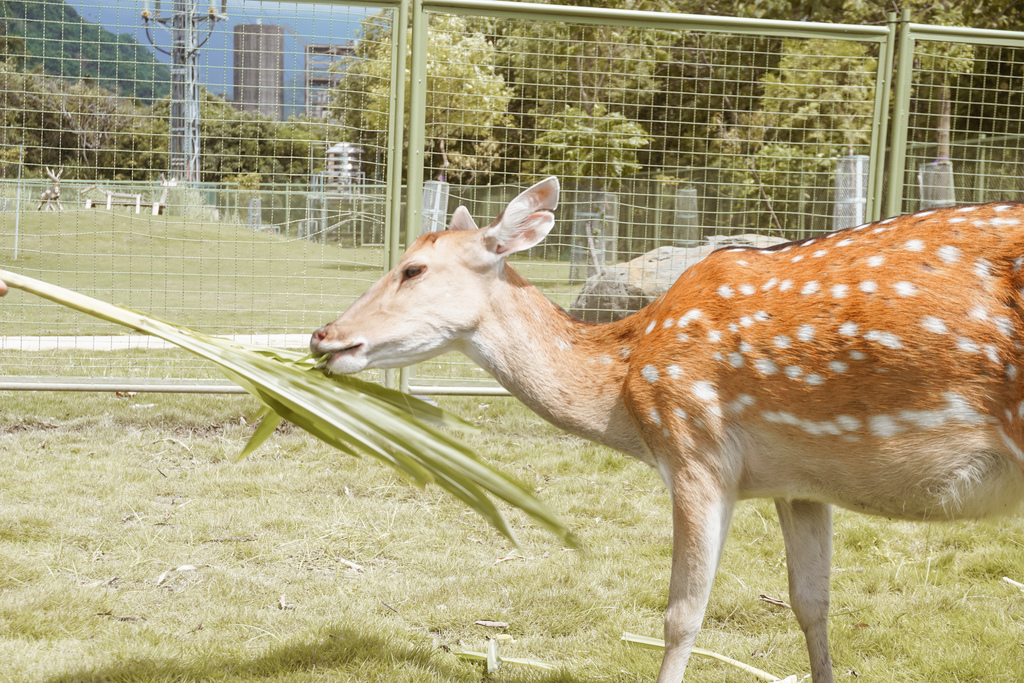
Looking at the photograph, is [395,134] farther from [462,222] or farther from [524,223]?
[524,223]

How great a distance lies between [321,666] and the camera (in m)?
3.39

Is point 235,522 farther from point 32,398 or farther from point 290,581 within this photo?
point 32,398

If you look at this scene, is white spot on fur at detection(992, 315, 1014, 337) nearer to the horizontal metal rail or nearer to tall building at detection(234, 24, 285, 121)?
the horizontal metal rail

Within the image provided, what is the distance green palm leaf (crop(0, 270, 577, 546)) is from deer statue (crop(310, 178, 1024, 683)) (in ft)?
1.58

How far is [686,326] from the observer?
9.70 feet

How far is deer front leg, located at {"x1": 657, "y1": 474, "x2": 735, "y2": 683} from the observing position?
2.82 metres

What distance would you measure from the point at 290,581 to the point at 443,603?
0.71m

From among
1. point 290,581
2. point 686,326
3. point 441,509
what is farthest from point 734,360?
point 441,509

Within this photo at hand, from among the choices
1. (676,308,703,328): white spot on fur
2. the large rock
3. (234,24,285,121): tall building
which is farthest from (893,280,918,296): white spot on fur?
the large rock

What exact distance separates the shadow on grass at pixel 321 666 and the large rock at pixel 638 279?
450 centimetres

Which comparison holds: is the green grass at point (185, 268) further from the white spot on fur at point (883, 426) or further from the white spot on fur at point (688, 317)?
the white spot on fur at point (883, 426)

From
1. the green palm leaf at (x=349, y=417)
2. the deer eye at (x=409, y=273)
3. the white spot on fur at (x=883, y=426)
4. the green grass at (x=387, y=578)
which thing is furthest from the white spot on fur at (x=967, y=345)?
the deer eye at (x=409, y=273)

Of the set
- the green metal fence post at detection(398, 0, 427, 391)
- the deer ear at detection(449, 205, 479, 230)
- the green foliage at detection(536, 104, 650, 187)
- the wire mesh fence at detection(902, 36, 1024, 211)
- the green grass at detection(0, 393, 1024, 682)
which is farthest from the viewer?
the wire mesh fence at detection(902, 36, 1024, 211)

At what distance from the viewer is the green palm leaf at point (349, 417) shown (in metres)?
2.31
